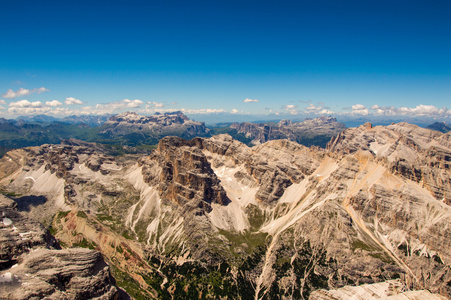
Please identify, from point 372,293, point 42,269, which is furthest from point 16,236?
point 372,293

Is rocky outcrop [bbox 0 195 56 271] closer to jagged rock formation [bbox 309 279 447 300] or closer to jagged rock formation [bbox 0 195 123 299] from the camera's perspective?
jagged rock formation [bbox 0 195 123 299]

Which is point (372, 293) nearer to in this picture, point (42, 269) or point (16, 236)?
point (42, 269)

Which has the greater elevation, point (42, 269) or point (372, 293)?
point (42, 269)

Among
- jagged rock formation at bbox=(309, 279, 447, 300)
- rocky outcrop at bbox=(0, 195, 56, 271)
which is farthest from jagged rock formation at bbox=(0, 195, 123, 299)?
jagged rock formation at bbox=(309, 279, 447, 300)

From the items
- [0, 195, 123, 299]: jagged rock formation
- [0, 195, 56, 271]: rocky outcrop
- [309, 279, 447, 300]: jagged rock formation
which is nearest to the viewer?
[0, 195, 123, 299]: jagged rock formation

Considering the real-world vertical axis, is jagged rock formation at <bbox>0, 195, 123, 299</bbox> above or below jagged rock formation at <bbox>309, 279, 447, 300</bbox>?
above

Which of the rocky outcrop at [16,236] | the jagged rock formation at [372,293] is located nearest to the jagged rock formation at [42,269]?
the rocky outcrop at [16,236]

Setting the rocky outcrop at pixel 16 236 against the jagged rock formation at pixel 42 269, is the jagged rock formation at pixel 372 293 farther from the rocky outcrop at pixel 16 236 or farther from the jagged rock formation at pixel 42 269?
the rocky outcrop at pixel 16 236

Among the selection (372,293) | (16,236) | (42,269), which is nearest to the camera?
(42,269)

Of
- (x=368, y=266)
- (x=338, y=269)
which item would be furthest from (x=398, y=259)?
(x=338, y=269)
